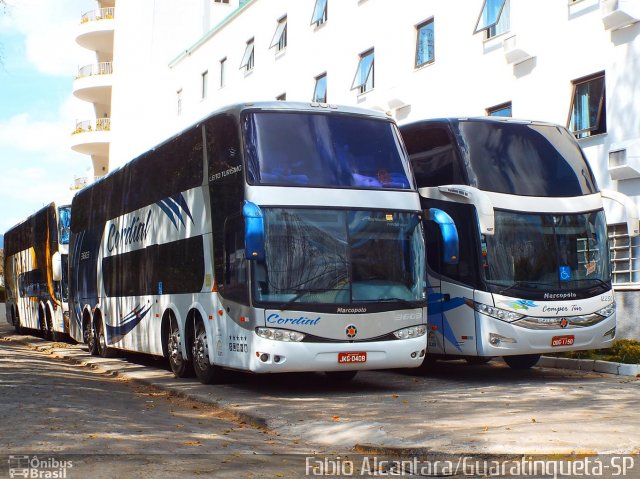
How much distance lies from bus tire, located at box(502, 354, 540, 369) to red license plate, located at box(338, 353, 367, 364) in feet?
16.4

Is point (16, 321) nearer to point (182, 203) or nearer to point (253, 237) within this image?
point (182, 203)

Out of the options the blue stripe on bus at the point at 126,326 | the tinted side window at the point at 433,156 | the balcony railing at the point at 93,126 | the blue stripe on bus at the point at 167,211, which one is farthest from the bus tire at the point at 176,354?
the balcony railing at the point at 93,126

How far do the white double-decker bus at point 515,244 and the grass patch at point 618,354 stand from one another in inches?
64.4

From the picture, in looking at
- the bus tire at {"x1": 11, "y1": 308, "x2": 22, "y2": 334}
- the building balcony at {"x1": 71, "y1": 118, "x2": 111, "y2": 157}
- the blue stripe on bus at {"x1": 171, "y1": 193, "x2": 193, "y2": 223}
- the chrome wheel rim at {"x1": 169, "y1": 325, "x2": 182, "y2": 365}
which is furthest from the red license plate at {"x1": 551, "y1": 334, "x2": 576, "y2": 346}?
the building balcony at {"x1": 71, "y1": 118, "x2": 111, "y2": 157}

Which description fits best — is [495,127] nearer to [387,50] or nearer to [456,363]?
[456,363]

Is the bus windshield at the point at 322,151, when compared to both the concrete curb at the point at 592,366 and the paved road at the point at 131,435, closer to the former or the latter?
the paved road at the point at 131,435

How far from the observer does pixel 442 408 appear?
11.7m

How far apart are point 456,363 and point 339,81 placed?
1414 cm

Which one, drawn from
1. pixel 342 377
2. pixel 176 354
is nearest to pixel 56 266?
pixel 176 354

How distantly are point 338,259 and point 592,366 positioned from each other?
19.8 ft

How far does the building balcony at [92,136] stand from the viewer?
165ft

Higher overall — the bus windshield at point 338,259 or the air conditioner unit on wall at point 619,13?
the air conditioner unit on wall at point 619,13

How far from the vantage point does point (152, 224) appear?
57.8 feet

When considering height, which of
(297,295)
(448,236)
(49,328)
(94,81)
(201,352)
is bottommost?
(201,352)
